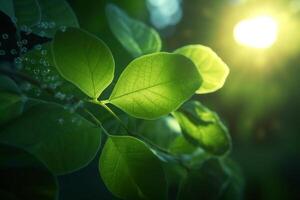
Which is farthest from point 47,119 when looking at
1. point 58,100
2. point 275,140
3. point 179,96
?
point 275,140

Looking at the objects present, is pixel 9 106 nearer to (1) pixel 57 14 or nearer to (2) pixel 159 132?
(1) pixel 57 14

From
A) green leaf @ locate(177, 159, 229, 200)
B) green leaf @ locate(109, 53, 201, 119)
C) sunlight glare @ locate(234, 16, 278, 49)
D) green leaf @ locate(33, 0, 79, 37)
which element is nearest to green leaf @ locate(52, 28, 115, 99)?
green leaf @ locate(109, 53, 201, 119)

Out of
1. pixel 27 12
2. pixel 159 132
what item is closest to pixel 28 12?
pixel 27 12

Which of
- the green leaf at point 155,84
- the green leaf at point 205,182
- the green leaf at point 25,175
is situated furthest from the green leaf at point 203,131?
the green leaf at point 25,175

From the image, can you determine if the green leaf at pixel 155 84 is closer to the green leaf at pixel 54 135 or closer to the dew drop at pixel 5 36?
the green leaf at pixel 54 135

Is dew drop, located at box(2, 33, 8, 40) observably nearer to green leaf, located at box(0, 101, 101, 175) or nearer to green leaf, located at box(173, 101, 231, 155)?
green leaf, located at box(0, 101, 101, 175)
